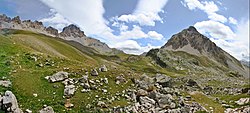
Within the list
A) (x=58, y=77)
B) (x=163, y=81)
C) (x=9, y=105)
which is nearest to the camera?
(x=9, y=105)

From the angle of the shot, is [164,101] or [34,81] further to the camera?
[34,81]

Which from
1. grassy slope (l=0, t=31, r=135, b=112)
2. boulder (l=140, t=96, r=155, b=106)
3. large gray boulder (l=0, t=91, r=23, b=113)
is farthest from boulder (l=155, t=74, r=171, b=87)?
large gray boulder (l=0, t=91, r=23, b=113)

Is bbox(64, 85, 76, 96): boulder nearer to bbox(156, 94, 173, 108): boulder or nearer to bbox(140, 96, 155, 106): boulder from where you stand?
bbox(140, 96, 155, 106): boulder

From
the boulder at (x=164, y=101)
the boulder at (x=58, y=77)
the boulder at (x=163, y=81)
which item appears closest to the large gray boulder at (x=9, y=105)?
the boulder at (x=58, y=77)

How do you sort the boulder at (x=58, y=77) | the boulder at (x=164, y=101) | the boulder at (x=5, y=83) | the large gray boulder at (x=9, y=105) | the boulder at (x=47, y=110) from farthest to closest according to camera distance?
the boulder at (x=58, y=77), the boulder at (x=164, y=101), the boulder at (x=5, y=83), the boulder at (x=47, y=110), the large gray boulder at (x=9, y=105)

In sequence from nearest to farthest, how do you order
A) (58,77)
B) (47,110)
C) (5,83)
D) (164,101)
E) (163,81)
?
(47,110), (5,83), (164,101), (58,77), (163,81)

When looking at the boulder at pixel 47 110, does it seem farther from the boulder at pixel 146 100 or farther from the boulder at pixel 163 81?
the boulder at pixel 163 81

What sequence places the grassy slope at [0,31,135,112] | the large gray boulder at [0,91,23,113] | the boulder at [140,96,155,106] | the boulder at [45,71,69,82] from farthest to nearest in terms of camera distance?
the boulder at [45,71,69,82]
the boulder at [140,96,155,106]
the grassy slope at [0,31,135,112]
the large gray boulder at [0,91,23,113]

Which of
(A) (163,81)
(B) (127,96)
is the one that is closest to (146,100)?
(B) (127,96)

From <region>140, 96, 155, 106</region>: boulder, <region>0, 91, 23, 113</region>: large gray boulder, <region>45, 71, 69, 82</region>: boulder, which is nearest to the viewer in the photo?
<region>0, 91, 23, 113</region>: large gray boulder

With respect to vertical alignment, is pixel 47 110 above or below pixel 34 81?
below

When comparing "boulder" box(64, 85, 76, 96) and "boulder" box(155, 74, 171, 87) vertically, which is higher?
"boulder" box(155, 74, 171, 87)

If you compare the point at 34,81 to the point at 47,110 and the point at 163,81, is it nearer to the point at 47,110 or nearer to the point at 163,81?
the point at 47,110

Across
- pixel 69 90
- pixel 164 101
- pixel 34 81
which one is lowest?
pixel 164 101
